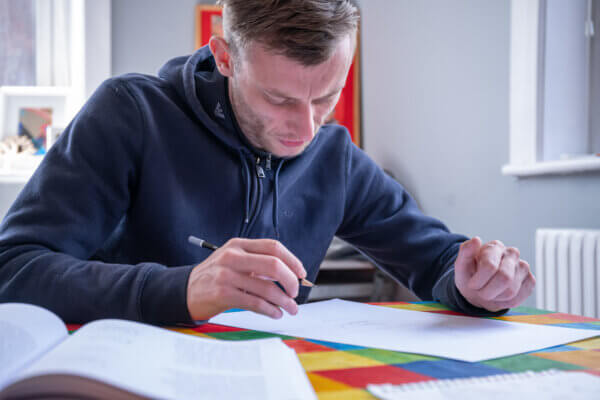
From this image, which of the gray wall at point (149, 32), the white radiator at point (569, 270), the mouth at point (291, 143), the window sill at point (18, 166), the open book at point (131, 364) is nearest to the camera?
the open book at point (131, 364)

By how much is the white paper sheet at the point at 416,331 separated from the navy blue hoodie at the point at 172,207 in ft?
0.37

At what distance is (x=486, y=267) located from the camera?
2.79ft

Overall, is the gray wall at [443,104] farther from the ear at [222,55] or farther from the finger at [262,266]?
the finger at [262,266]

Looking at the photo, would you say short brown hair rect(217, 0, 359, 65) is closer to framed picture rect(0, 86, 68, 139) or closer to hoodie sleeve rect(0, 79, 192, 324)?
hoodie sleeve rect(0, 79, 192, 324)

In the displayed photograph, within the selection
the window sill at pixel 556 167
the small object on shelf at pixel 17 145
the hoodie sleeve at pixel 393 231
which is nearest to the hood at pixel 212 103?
the hoodie sleeve at pixel 393 231

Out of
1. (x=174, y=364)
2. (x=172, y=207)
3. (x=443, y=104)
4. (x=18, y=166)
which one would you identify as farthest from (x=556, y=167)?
(x=18, y=166)

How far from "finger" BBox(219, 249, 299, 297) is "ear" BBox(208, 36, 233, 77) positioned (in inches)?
18.7

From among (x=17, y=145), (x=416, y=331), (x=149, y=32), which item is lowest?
(x=416, y=331)

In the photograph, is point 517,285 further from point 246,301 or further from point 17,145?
point 17,145

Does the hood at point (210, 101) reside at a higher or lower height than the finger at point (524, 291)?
higher

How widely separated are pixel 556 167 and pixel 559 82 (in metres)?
0.35

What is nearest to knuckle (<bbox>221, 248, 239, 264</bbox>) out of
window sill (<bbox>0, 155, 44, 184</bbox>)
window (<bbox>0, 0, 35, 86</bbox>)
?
window sill (<bbox>0, 155, 44, 184</bbox>)

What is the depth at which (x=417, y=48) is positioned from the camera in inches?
107

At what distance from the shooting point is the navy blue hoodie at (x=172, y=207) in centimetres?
74
